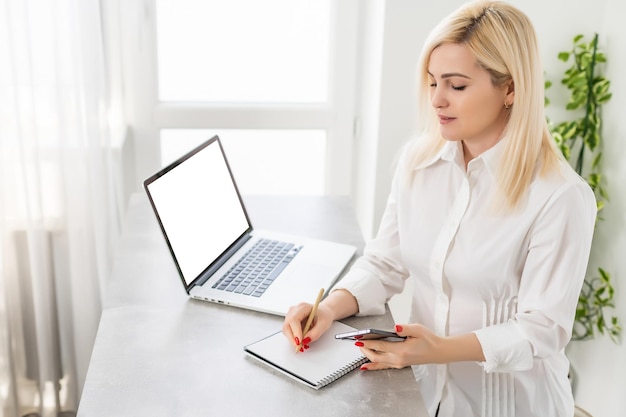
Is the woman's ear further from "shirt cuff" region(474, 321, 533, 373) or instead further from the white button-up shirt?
"shirt cuff" region(474, 321, 533, 373)

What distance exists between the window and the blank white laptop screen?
777 mm

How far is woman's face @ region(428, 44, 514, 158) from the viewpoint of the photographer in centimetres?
147

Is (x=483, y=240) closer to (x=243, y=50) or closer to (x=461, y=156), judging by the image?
(x=461, y=156)

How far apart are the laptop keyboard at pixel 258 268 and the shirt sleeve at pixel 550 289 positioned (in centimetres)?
47

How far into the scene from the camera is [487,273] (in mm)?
1521

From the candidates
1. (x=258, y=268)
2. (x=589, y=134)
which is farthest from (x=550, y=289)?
(x=589, y=134)

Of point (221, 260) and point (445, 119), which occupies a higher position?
point (445, 119)

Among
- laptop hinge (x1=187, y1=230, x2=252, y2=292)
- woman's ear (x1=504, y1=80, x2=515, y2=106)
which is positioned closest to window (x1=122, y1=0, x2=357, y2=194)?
laptop hinge (x1=187, y1=230, x2=252, y2=292)

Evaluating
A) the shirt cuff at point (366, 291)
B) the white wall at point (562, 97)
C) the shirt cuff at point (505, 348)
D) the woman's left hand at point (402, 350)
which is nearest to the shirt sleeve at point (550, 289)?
the shirt cuff at point (505, 348)

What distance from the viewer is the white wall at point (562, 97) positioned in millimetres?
2260

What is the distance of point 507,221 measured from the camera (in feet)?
4.90

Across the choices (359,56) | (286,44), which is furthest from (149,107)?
(359,56)

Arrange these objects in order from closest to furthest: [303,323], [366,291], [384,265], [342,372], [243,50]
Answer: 1. [342,372]
2. [303,323]
3. [366,291]
4. [384,265]
5. [243,50]

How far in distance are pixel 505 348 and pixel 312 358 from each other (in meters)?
0.34
